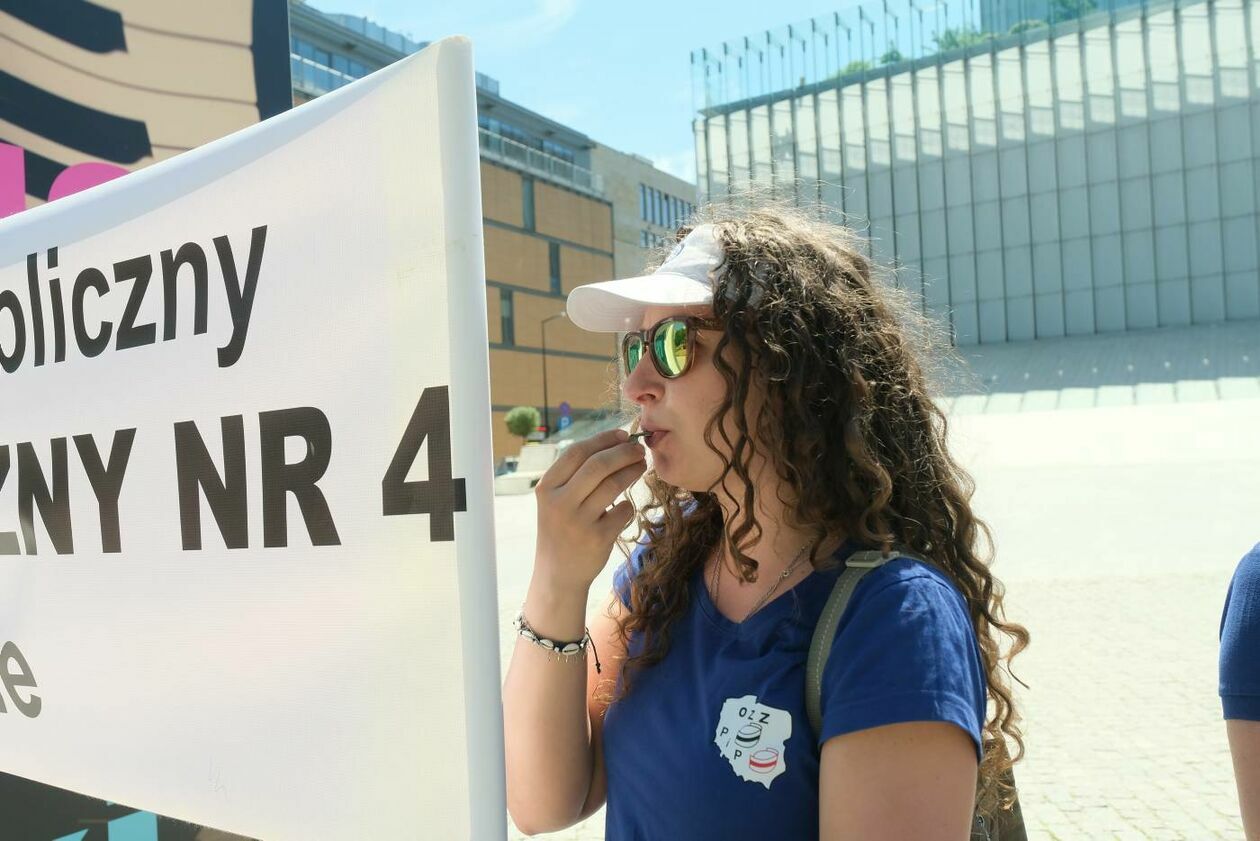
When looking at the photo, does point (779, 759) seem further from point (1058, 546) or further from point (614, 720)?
point (1058, 546)

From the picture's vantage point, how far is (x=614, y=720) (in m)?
1.62

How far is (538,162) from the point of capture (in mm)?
54094

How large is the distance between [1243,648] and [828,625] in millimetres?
638

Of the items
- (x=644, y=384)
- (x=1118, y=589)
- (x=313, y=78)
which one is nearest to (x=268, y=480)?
(x=644, y=384)

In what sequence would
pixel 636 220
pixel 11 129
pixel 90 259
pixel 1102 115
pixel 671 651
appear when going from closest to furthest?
pixel 671 651
pixel 90 259
pixel 11 129
pixel 1102 115
pixel 636 220

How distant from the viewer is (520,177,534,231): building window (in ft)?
173

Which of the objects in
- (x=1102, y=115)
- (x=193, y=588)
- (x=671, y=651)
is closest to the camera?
(x=671, y=651)

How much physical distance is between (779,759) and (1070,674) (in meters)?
6.51

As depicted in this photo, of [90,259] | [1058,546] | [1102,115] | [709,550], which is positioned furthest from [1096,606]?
[1102,115]

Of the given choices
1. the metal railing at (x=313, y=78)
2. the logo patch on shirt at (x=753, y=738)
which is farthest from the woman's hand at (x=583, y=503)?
the metal railing at (x=313, y=78)

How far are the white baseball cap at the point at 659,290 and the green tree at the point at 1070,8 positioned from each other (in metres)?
47.1

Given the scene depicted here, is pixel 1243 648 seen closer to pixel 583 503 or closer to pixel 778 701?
pixel 778 701

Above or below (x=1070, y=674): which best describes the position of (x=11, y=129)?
above

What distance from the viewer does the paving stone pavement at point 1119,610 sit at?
485 centimetres
